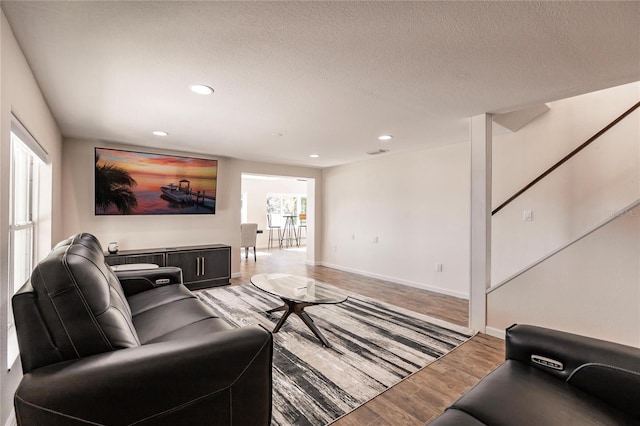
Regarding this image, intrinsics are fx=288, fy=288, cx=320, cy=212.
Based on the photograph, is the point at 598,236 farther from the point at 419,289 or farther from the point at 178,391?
the point at 178,391

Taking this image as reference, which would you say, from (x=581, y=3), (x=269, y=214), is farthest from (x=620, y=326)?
(x=269, y=214)

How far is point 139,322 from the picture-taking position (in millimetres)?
1860

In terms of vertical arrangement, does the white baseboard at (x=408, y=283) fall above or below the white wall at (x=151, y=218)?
below

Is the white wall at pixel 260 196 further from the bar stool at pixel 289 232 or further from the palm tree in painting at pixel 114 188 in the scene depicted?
the palm tree in painting at pixel 114 188

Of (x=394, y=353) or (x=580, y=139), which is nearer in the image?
(x=394, y=353)

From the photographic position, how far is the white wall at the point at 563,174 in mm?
2834

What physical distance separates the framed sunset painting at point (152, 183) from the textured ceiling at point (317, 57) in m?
1.02

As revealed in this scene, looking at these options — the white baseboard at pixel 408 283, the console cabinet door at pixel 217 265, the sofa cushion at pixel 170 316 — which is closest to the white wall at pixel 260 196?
the white baseboard at pixel 408 283

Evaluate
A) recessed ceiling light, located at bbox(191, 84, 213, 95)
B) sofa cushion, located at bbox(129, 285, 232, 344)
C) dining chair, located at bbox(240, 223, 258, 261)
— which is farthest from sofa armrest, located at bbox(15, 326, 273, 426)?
dining chair, located at bbox(240, 223, 258, 261)

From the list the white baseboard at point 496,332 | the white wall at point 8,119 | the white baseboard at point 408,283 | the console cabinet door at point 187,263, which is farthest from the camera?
the console cabinet door at point 187,263

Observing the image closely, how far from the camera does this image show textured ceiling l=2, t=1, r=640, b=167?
1.40 metres

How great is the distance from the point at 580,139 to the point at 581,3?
2.37 metres

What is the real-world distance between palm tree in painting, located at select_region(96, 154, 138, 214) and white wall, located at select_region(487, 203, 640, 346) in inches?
190

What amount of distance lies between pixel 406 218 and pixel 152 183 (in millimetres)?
4003
